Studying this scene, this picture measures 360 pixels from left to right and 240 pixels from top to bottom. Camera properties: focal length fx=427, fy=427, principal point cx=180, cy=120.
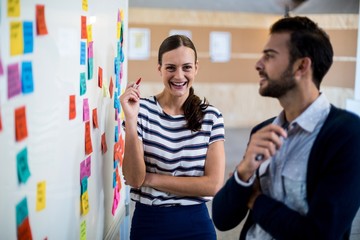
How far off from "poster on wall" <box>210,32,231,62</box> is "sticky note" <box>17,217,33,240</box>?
7036 mm

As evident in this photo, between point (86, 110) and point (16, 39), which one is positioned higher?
point (16, 39)

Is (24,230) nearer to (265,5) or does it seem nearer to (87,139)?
(87,139)

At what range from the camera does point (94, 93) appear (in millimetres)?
1770

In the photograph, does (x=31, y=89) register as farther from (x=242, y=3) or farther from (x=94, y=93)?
(x=242, y=3)

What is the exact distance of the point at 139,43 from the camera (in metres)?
7.63

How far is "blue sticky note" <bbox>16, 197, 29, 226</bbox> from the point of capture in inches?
42.7

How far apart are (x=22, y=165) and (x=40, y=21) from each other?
1.28ft

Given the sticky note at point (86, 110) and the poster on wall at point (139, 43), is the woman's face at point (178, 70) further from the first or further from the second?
the poster on wall at point (139, 43)

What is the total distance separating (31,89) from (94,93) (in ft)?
2.15

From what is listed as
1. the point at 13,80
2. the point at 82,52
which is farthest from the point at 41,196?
the point at 82,52

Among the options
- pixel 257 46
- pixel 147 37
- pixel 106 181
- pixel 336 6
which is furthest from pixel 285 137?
pixel 257 46

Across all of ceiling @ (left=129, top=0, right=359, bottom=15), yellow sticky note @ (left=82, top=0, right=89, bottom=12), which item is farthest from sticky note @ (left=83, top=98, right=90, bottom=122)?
ceiling @ (left=129, top=0, right=359, bottom=15)

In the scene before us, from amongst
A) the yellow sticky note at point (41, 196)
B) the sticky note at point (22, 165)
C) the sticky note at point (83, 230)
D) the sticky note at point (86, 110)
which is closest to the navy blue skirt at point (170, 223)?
the sticky note at point (83, 230)

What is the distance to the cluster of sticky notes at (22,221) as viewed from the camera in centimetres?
109
